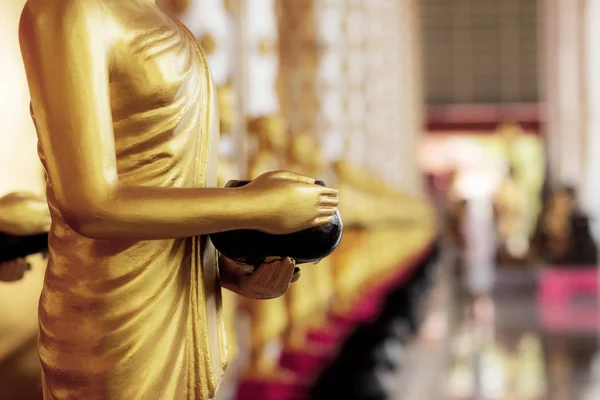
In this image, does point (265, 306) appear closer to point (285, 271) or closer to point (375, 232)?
point (285, 271)

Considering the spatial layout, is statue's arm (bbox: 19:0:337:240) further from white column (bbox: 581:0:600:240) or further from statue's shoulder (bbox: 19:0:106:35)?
white column (bbox: 581:0:600:240)

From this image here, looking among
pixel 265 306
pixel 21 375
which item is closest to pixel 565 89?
pixel 265 306

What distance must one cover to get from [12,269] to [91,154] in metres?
0.37

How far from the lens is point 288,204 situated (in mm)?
871

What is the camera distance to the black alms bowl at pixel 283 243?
0.89 metres

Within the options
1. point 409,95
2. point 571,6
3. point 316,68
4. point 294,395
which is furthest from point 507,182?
point 294,395

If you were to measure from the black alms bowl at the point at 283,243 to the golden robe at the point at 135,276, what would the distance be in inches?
3.3

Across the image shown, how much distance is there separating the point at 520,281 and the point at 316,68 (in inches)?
200

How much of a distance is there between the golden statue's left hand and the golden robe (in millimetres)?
83

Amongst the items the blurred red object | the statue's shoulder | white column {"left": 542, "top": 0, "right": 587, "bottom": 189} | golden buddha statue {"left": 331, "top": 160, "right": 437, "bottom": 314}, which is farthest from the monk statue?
white column {"left": 542, "top": 0, "right": 587, "bottom": 189}

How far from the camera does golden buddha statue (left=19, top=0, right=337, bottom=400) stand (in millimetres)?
840

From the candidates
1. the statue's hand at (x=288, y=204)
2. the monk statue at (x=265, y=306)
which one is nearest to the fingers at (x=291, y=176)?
the statue's hand at (x=288, y=204)

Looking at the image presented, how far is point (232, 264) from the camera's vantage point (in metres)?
1.05

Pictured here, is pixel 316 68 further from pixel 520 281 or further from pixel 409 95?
pixel 409 95
